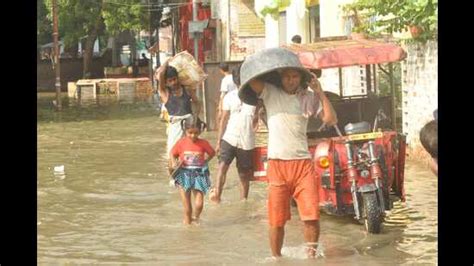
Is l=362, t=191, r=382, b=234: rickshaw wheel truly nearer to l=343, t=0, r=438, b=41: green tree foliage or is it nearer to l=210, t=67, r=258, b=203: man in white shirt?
l=210, t=67, r=258, b=203: man in white shirt

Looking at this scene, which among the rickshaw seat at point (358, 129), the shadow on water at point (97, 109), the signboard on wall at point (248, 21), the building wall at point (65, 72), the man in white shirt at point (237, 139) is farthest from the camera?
the building wall at point (65, 72)

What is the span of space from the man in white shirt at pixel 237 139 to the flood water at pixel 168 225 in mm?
363

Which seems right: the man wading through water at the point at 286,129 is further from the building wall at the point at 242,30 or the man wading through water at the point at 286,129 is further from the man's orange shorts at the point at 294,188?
the building wall at the point at 242,30

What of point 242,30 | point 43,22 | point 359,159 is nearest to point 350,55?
point 359,159

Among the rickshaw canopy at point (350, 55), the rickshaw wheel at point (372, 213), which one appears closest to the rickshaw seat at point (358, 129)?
the rickshaw wheel at point (372, 213)

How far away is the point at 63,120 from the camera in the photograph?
2539 centimetres

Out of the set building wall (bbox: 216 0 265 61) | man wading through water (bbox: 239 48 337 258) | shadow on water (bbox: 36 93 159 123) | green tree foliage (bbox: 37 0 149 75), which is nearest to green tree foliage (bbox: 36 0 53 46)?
green tree foliage (bbox: 37 0 149 75)

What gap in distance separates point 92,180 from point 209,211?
3.32m

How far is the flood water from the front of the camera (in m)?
8.22

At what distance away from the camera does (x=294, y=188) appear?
298 inches

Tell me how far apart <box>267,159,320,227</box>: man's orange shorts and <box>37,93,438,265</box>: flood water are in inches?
21.1

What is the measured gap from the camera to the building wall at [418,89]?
1313cm
